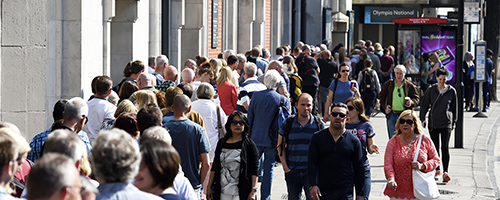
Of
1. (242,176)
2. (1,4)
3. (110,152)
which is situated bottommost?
(242,176)

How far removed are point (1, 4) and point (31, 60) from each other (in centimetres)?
68

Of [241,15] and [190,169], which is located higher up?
[241,15]

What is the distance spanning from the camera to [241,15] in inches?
1043

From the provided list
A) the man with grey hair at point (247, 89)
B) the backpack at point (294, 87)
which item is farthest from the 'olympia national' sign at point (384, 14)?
the man with grey hair at point (247, 89)

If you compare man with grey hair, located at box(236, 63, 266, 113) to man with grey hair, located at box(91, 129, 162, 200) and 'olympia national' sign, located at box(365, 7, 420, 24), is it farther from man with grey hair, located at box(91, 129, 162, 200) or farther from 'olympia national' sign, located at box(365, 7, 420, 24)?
'olympia national' sign, located at box(365, 7, 420, 24)

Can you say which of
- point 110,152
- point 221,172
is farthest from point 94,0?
point 110,152

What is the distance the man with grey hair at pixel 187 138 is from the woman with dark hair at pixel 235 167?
0.29 metres

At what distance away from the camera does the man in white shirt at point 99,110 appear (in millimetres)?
9219

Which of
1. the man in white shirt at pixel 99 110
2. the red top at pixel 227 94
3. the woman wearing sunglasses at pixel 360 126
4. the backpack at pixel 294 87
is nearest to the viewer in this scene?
the man in white shirt at pixel 99 110

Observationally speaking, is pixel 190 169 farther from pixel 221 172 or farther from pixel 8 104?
pixel 8 104

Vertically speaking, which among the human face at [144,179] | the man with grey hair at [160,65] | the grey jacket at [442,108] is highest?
the man with grey hair at [160,65]

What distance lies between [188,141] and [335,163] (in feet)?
4.20

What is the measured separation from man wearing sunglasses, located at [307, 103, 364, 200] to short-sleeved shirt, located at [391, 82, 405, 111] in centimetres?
596

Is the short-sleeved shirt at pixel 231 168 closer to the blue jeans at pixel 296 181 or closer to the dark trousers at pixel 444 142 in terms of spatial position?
the blue jeans at pixel 296 181
